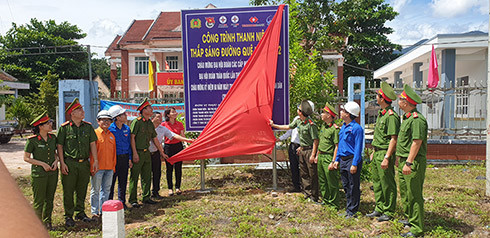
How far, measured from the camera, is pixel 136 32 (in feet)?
89.3

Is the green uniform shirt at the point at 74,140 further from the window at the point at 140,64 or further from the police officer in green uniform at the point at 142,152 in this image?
the window at the point at 140,64

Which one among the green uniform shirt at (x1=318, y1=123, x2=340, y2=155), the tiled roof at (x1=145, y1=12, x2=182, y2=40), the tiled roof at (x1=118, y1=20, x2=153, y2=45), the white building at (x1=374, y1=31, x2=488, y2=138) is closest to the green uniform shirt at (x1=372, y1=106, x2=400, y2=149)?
the green uniform shirt at (x1=318, y1=123, x2=340, y2=155)

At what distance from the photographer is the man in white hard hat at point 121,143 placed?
20.2 ft

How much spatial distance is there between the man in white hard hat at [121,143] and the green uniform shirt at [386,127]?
3.85m

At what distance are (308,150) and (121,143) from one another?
308 cm

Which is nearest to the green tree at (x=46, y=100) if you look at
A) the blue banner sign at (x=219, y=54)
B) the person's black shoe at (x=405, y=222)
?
the blue banner sign at (x=219, y=54)

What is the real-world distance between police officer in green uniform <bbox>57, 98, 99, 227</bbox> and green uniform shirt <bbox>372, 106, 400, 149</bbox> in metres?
4.04

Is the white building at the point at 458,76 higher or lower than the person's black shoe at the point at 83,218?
higher

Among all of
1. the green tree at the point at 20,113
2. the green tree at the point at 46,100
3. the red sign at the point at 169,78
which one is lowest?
the green tree at the point at 20,113

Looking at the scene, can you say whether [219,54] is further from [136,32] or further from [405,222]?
[136,32]

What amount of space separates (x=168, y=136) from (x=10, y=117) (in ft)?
67.9

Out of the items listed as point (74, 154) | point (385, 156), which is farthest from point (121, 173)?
point (385, 156)

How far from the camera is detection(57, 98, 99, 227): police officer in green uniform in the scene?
17.7ft

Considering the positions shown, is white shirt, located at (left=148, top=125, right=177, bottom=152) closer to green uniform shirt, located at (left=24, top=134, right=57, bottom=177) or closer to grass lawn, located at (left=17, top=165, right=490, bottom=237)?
grass lawn, located at (left=17, top=165, right=490, bottom=237)
